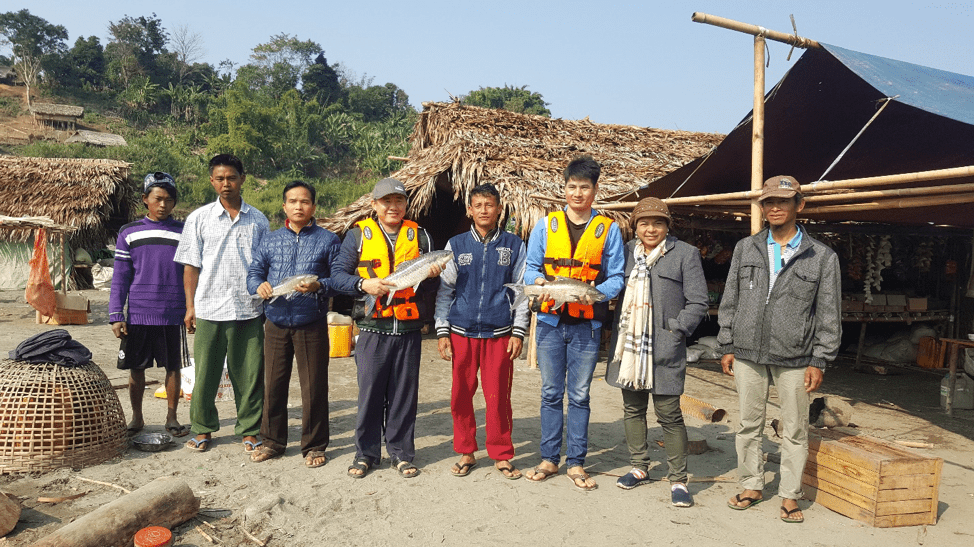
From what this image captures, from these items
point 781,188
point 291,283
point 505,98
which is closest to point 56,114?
point 505,98

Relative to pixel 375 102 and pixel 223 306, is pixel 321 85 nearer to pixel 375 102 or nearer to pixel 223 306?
pixel 375 102

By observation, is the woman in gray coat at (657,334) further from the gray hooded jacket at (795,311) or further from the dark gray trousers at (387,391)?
the dark gray trousers at (387,391)

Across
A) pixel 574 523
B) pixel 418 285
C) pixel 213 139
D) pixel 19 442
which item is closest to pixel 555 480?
pixel 574 523

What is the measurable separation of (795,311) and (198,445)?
3.97 meters

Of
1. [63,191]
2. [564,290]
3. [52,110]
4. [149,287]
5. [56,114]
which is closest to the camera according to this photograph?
[564,290]

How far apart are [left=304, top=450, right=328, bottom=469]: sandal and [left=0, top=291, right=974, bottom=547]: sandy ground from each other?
0.06 m

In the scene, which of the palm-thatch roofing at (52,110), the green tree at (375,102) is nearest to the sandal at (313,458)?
the palm-thatch roofing at (52,110)

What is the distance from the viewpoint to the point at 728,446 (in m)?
5.07

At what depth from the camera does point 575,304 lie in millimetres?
3850

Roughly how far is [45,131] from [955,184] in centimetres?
4892

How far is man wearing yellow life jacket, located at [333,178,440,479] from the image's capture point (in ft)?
13.0

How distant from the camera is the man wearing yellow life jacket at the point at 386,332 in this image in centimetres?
395

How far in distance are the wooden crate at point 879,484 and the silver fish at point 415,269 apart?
2.58m

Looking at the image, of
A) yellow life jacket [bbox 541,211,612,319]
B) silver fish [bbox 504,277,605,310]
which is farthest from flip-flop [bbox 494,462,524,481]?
silver fish [bbox 504,277,605,310]
